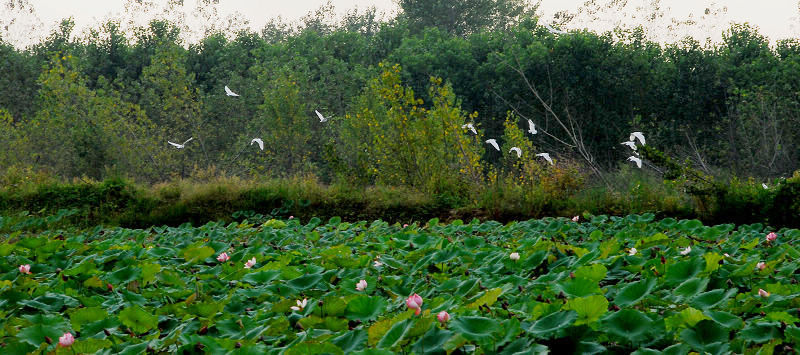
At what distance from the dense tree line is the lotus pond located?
281 inches

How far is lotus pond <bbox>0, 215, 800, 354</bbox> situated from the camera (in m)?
1.54

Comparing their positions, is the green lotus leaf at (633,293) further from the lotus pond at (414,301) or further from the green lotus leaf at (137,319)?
the green lotus leaf at (137,319)

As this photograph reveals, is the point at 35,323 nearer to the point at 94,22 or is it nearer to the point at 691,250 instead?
the point at 691,250

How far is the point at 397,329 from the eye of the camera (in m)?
1.54

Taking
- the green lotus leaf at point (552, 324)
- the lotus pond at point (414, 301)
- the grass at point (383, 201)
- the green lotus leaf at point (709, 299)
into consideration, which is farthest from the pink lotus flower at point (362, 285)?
the grass at point (383, 201)

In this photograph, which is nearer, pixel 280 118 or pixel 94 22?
pixel 280 118

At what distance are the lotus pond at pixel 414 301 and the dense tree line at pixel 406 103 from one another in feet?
23.4

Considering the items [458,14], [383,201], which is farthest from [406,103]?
[458,14]

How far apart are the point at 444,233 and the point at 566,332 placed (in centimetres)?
320

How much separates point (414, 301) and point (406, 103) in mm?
9323

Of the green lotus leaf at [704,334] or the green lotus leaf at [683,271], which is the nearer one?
the green lotus leaf at [704,334]

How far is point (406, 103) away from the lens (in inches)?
426

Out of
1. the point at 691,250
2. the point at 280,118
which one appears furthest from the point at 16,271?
the point at 280,118

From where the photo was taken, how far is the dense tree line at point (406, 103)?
1182 centimetres
